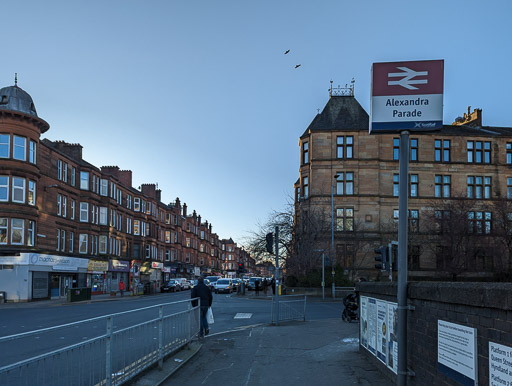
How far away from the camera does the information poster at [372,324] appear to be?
395 inches

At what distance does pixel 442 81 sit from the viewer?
7.53 metres

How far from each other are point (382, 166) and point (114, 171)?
3006cm

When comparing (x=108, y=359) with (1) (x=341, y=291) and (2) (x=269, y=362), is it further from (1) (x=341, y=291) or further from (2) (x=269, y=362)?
(1) (x=341, y=291)

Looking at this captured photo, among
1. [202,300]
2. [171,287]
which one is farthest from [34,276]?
[202,300]

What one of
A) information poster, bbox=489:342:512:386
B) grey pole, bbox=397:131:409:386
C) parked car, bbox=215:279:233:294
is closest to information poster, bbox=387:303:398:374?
grey pole, bbox=397:131:409:386

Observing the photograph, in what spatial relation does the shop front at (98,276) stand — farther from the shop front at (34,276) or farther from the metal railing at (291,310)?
the metal railing at (291,310)

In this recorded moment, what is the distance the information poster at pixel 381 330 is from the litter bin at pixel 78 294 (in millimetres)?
31488

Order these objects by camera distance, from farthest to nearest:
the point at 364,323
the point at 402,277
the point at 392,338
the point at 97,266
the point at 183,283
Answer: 1. the point at 183,283
2. the point at 97,266
3. the point at 364,323
4. the point at 392,338
5. the point at 402,277

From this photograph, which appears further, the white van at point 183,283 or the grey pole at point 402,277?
the white van at point 183,283

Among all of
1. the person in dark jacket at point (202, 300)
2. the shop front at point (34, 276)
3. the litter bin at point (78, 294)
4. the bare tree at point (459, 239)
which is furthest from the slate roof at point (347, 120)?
the person in dark jacket at point (202, 300)

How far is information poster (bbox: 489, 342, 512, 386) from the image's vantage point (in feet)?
15.2

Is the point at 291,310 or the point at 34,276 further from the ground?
the point at 291,310

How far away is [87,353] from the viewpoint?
6621 millimetres

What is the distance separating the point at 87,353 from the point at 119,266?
172 feet
